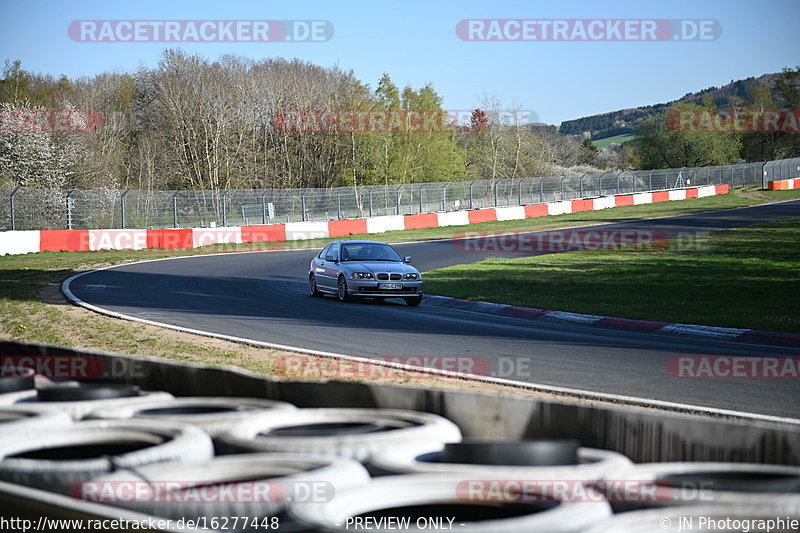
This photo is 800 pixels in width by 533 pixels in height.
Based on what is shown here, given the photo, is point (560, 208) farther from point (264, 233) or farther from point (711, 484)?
point (711, 484)

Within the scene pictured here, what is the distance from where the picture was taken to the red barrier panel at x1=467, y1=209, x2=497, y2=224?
160 ft

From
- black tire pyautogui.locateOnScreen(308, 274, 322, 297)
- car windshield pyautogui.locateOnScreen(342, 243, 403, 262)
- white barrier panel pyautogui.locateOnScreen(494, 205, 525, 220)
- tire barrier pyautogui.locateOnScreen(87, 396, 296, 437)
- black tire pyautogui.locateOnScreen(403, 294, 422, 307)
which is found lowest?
Answer: black tire pyautogui.locateOnScreen(403, 294, 422, 307)

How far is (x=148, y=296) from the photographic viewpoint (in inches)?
755

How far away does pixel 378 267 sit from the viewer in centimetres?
1892

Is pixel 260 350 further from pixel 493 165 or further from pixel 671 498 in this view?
pixel 493 165

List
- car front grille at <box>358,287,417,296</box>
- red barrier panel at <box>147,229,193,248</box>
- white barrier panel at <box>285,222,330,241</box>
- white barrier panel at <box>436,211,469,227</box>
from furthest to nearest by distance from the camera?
white barrier panel at <box>436,211,469,227</box>, white barrier panel at <box>285,222,330,241</box>, red barrier panel at <box>147,229,193,248</box>, car front grille at <box>358,287,417,296</box>

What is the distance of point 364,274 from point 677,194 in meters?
50.6

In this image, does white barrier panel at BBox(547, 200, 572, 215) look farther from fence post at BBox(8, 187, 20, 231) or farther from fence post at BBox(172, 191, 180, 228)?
fence post at BBox(8, 187, 20, 231)

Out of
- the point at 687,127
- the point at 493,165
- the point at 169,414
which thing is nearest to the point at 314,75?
the point at 493,165

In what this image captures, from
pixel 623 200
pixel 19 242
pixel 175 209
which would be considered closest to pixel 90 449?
pixel 19 242

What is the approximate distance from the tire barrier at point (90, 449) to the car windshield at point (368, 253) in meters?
14.9

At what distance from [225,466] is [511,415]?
5.65 ft

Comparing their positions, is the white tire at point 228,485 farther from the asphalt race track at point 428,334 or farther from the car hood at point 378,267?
the car hood at point 378,267

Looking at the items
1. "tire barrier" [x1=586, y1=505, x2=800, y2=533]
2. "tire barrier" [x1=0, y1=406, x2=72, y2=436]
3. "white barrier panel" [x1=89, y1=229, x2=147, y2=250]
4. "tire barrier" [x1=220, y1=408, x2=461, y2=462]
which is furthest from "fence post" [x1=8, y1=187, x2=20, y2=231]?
"tire barrier" [x1=586, y1=505, x2=800, y2=533]
